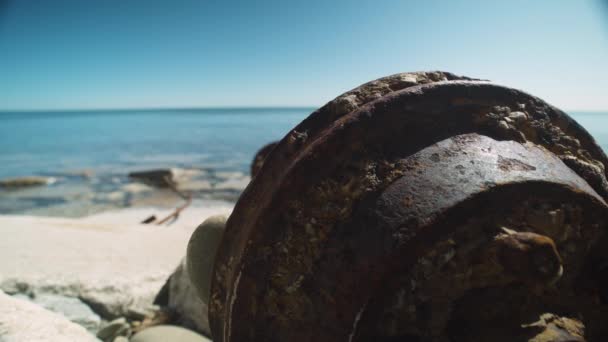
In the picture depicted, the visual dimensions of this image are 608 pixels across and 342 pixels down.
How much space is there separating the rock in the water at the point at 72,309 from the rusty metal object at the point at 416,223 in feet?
5.84

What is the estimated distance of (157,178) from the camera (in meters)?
9.66

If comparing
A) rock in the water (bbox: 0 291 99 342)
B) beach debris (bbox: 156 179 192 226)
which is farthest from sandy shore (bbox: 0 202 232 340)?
beach debris (bbox: 156 179 192 226)

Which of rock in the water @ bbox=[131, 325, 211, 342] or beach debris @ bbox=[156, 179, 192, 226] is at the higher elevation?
rock in the water @ bbox=[131, 325, 211, 342]

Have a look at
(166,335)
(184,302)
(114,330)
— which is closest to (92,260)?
(114,330)

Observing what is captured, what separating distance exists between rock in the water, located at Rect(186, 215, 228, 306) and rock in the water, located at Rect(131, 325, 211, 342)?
43cm

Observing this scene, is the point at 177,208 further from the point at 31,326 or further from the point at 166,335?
the point at 31,326

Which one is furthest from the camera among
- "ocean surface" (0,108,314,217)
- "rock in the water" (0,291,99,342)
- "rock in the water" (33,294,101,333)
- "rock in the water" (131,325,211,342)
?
"ocean surface" (0,108,314,217)

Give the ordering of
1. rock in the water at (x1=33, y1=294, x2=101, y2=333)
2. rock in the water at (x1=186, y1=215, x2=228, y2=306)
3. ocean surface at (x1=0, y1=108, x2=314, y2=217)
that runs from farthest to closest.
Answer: ocean surface at (x1=0, y1=108, x2=314, y2=217), rock in the water at (x1=33, y1=294, x2=101, y2=333), rock in the water at (x1=186, y1=215, x2=228, y2=306)

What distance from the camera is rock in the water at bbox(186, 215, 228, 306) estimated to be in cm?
179

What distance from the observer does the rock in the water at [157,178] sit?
9.14m

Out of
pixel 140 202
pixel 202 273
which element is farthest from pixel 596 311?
pixel 140 202

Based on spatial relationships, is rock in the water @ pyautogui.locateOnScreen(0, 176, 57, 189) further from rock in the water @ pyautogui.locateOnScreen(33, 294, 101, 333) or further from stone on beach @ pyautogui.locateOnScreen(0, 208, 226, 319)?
rock in the water @ pyautogui.locateOnScreen(33, 294, 101, 333)

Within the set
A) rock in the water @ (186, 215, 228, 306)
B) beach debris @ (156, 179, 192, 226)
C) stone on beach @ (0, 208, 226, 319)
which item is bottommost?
beach debris @ (156, 179, 192, 226)

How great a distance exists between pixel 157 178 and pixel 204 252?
339 inches
